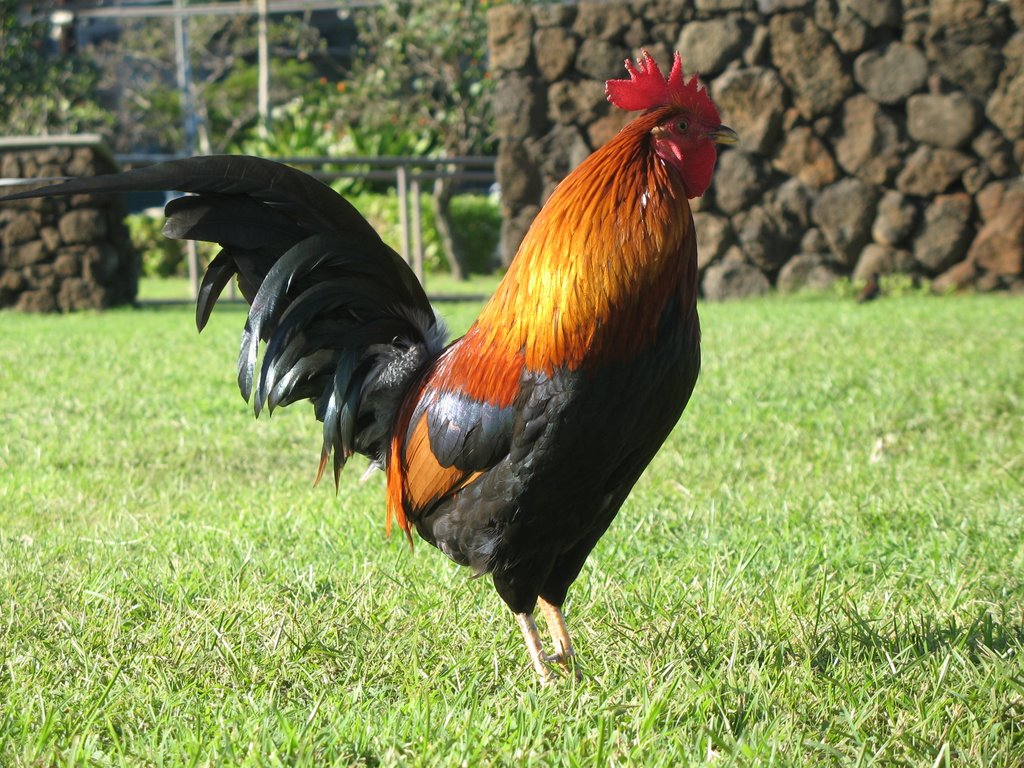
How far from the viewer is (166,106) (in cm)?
1995

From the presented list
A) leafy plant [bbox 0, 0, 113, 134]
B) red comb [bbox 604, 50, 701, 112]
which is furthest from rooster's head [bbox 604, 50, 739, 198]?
leafy plant [bbox 0, 0, 113, 134]

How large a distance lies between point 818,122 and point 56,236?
697 cm

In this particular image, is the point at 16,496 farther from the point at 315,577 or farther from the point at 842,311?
the point at 842,311

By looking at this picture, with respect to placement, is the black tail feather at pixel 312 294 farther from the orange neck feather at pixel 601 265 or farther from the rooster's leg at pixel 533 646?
the rooster's leg at pixel 533 646

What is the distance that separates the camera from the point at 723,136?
259 centimetres

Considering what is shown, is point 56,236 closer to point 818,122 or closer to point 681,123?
point 818,122

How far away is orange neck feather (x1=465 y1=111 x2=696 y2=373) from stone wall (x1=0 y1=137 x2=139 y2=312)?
27.7ft

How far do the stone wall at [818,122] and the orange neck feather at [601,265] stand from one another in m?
7.82

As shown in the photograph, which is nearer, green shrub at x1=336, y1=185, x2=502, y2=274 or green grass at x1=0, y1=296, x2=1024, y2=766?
green grass at x1=0, y1=296, x2=1024, y2=766

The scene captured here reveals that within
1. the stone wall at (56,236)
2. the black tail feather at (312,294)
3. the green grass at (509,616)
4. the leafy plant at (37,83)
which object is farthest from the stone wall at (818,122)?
the leafy plant at (37,83)

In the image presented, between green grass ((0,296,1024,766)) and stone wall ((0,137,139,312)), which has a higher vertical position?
green grass ((0,296,1024,766))

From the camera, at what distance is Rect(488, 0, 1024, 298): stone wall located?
31.3ft

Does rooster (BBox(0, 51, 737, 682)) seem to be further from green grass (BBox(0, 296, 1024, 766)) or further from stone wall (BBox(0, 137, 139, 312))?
stone wall (BBox(0, 137, 139, 312))

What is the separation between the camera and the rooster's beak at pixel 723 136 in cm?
257
